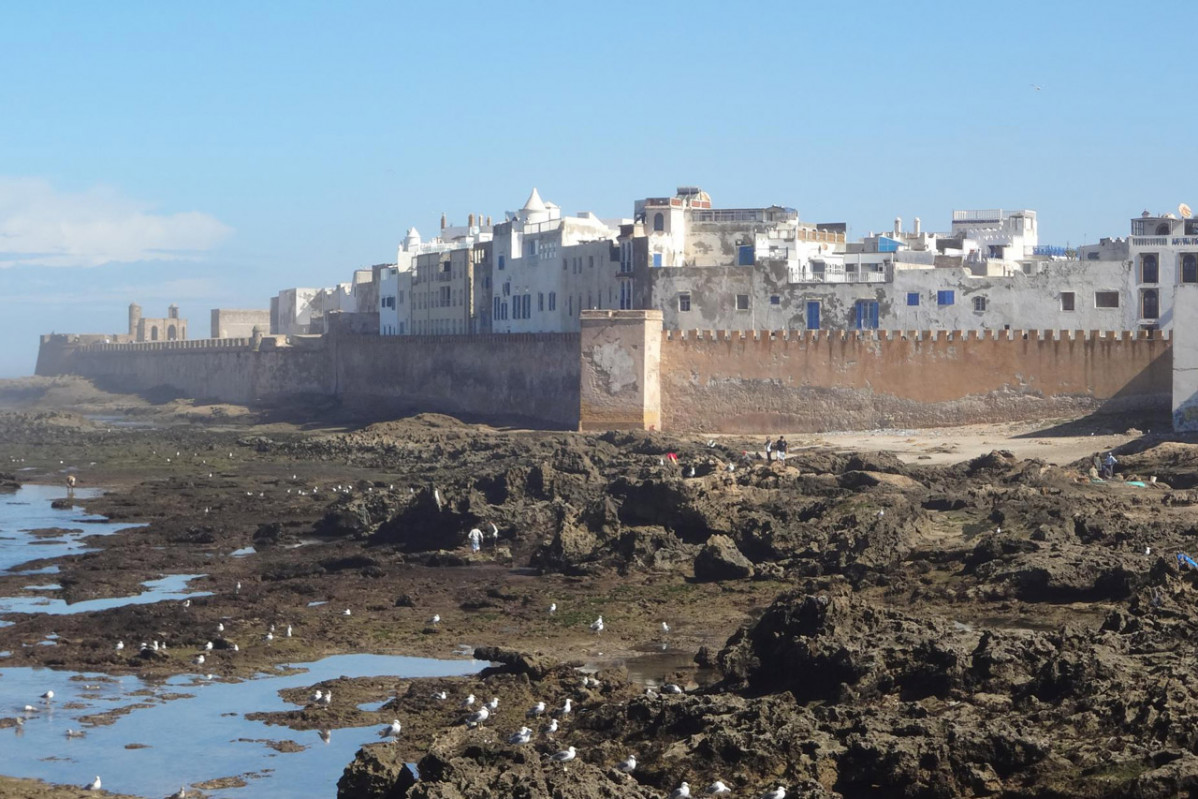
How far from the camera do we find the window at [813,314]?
49594mm

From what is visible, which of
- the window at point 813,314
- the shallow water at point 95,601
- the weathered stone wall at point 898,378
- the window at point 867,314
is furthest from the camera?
the window at point 813,314

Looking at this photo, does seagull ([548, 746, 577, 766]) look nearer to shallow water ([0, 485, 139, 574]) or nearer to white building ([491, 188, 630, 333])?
shallow water ([0, 485, 139, 574])

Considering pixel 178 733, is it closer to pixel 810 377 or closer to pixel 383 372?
pixel 810 377

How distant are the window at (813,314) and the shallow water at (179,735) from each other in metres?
32.8

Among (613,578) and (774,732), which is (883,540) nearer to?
(613,578)

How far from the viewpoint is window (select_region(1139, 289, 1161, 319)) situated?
49.0 m

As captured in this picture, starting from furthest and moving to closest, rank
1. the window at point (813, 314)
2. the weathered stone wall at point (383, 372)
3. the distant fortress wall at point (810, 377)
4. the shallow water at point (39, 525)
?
the weathered stone wall at point (383, 372)
the window at point (813, 314)
the distant fortress wall at point (810, 377)
the shallow water at point (39, 525)

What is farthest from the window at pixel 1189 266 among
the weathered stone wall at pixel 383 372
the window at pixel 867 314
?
the weathered stone wall at pixel 383 372

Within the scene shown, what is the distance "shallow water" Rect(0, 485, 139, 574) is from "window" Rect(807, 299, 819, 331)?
22116 millimetres

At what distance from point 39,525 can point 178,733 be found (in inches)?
731

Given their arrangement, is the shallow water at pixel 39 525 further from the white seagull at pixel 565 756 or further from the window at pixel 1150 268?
the window at pixel 1150 268

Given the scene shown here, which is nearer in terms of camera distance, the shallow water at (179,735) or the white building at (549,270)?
the shallow water at (179,735)

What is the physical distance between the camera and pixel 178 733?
15609 mm

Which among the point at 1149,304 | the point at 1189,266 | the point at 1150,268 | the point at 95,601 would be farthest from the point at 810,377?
the point at 95,601
